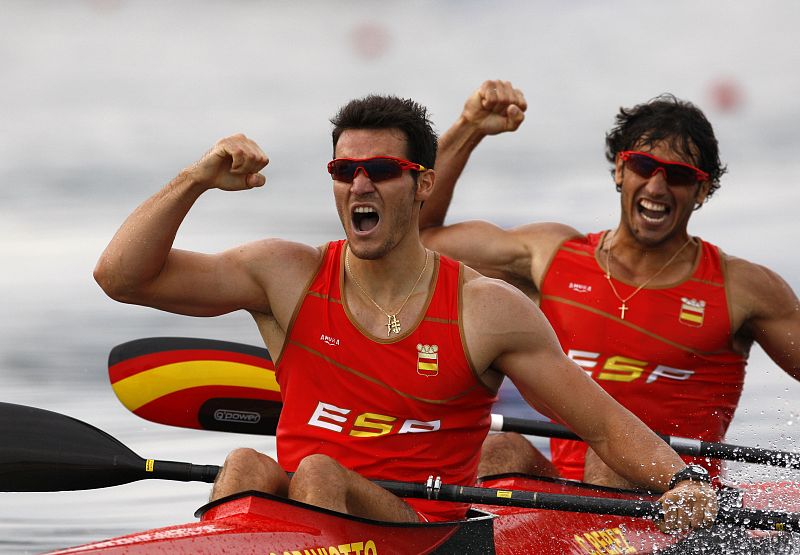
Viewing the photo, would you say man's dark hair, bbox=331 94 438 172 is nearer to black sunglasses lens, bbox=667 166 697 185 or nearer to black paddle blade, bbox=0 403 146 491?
black paddle blade, bbox=0 403 146 491

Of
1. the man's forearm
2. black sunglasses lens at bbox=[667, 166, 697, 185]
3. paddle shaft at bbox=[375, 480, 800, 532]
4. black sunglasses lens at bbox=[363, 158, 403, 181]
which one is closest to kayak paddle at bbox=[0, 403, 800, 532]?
paddle shaft at bbox=[375, 480, 800, 532]

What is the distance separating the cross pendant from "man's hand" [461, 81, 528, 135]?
1.81 m

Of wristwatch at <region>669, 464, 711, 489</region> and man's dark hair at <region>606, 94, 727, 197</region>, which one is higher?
man's dark hair at <region>606, 94, 727, 197</region>

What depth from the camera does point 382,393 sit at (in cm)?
398

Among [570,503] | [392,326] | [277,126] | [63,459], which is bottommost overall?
[570,503]

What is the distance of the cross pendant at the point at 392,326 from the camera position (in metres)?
4.03

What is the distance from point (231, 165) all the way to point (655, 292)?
2.21 metres

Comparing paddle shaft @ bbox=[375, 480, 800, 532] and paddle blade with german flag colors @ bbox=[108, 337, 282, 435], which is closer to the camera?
paddle shaft @ bbox=[375, 480, 800, 532]

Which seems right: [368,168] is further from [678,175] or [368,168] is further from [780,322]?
[780,322]

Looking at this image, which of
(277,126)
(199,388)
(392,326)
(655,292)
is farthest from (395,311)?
(277,126)

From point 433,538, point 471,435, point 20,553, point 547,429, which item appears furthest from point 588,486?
point 20,553

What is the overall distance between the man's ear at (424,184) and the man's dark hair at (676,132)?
1646 millimetres

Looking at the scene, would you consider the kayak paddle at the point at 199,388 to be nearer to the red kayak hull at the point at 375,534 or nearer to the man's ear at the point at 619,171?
the red kayak hull at the point at 375,534

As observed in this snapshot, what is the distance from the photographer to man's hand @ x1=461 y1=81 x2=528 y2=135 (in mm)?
5641
